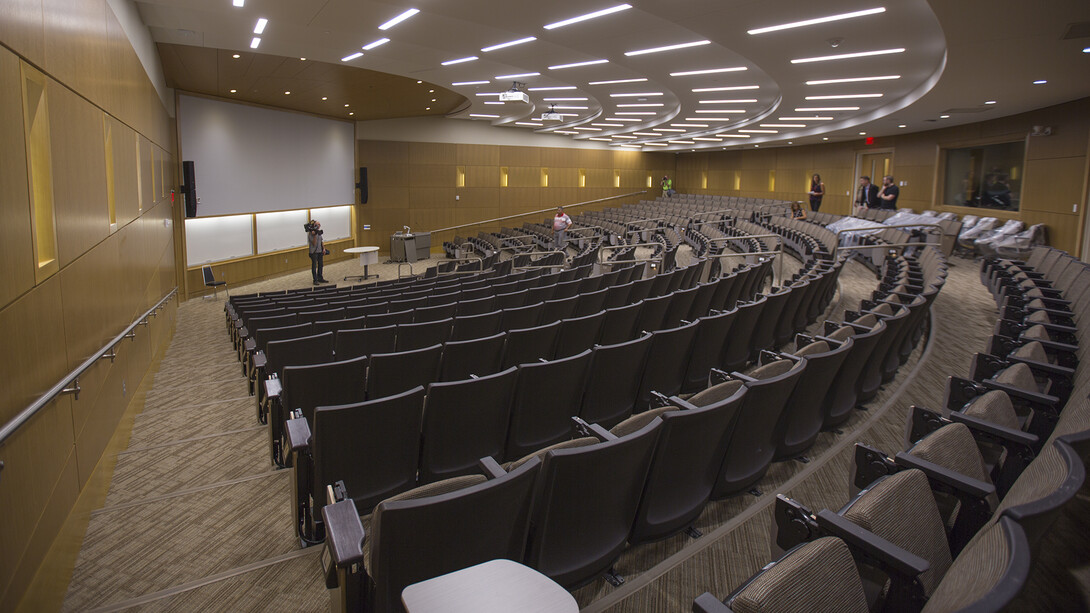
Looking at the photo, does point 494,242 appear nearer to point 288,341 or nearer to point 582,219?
point 582,219

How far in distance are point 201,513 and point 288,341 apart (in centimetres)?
154

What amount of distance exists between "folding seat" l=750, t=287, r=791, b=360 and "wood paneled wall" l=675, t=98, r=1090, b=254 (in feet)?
32.0

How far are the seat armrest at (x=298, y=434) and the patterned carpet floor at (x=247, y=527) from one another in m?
0.48

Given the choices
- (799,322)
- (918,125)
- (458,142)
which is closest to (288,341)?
(799,322)

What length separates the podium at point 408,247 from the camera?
57.1 feet

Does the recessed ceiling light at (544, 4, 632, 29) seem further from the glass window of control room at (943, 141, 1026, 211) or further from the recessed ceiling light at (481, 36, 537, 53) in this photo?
the glass window of control room at (943, 141, 1026, 211)

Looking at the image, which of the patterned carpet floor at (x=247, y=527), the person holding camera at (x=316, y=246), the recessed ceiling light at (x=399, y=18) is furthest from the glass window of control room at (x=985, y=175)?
the person holding camera at (x=316, y=246)

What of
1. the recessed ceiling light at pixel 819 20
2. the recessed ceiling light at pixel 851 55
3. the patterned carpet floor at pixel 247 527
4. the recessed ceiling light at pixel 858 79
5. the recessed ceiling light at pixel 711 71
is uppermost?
the recessed ceiling light at pixel 711 71

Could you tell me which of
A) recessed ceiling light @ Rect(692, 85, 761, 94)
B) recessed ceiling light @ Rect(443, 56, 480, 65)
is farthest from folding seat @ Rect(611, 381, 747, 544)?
recessed ceiling light @ Rect(692, 85, 761, 94)

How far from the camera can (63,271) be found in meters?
3.44

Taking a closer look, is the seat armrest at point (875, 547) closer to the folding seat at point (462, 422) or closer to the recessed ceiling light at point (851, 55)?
the folding seat at point (462, 422)

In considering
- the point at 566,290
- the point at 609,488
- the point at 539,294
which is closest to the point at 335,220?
the point at 566,290

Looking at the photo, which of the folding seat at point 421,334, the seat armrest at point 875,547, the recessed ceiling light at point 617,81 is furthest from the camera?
the recessed ceiling light at point 617,81

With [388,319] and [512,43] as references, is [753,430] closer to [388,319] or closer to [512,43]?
[388,319]
